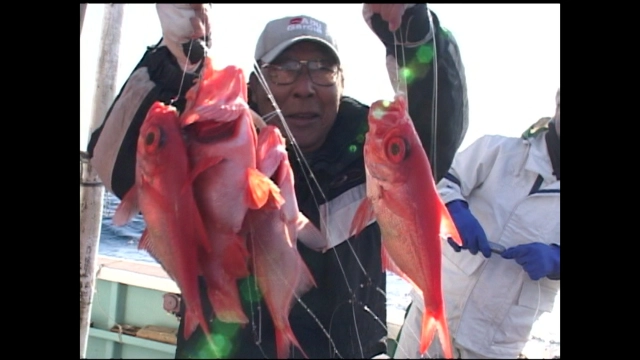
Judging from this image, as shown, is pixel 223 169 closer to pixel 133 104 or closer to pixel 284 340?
pixel 133 104

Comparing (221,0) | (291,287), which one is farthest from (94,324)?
(221,0)

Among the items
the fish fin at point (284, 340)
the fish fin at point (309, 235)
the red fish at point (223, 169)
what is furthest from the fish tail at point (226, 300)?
the fish fin at point (309, 235)

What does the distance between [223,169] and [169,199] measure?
17cm

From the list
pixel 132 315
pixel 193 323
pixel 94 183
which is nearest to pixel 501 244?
pixel 193 323

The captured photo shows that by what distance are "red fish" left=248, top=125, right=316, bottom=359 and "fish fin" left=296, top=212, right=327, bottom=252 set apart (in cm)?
2

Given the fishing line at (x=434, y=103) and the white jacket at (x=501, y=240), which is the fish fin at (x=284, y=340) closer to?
the white jacket at (x=501, y=240)

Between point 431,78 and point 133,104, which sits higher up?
point 431,78

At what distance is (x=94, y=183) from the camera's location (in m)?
1.81

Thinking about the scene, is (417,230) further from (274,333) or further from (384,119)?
(274,333)

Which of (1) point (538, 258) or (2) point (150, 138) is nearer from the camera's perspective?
(2) point (150, 138)

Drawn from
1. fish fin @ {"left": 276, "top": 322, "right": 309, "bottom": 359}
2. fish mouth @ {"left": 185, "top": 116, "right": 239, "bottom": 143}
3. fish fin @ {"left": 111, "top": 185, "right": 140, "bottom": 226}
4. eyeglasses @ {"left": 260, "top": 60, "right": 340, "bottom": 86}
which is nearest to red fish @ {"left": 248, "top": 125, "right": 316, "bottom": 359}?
fish fin @ {"left": 276, "top": 322, "right": 309, "bottom": 359}

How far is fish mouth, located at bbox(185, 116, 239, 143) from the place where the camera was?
1.52m

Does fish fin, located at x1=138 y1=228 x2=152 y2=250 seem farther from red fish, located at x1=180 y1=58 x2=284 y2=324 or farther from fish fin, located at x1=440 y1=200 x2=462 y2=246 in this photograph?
fish fin, located at x1=440 y1=200 x2=462 y2=246

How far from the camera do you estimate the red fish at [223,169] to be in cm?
150
